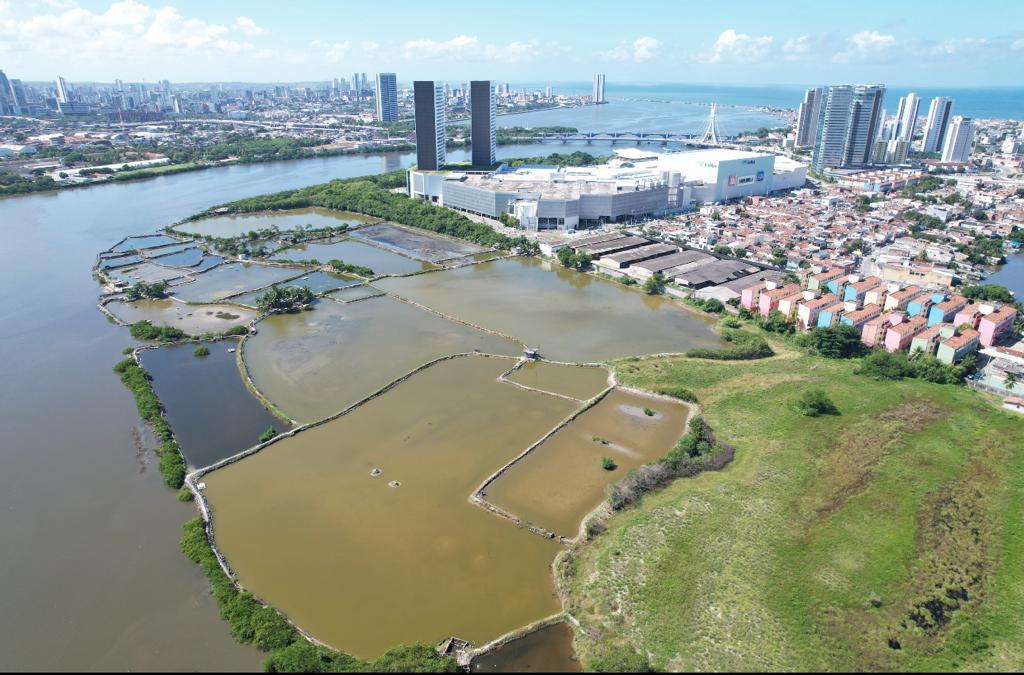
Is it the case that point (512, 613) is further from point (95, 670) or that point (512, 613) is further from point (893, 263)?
point (893, 263)

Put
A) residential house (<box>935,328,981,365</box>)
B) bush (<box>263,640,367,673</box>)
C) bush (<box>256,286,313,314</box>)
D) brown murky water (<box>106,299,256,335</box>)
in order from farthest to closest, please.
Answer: bush (<box>256,286,313,314</box>) → brown murky water (<box>106,299,256,335</box>) → residential house (<box>935,328,981,365</box>) → bush (<box>263,640,367,673</box>)

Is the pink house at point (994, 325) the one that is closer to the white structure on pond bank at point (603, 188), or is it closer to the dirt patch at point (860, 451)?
the dirt patch at point (860, 451)

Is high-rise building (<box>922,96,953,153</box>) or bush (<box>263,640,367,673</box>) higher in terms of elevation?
high-rise building (<box>922,96,953,153</box>)

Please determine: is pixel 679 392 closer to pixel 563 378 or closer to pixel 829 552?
pixel 563 378

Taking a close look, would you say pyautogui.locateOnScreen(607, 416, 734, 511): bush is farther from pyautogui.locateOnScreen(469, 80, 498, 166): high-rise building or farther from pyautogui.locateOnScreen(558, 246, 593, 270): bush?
pyautogui.locateOnScreen(469, 80, 498, 166): high-rise building

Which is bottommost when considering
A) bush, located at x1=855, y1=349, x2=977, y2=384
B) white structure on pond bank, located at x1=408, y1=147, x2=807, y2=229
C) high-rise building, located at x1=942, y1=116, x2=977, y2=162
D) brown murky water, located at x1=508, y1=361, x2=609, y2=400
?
brown murky water, located at x1=508, y1=361, x2=609, y2=400

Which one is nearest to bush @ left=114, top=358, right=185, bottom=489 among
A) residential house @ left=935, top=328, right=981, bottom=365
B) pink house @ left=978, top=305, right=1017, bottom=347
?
residential house @ left=935, top=328, right=981, bottom=365
